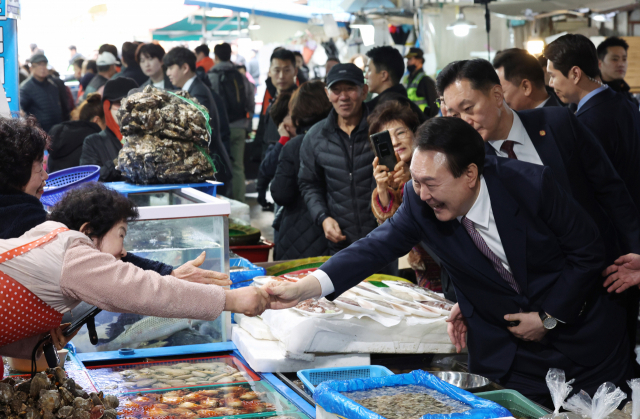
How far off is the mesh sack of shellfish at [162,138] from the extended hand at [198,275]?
0.70 m

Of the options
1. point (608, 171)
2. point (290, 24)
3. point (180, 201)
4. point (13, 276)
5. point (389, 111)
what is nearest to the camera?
point (13, 276)

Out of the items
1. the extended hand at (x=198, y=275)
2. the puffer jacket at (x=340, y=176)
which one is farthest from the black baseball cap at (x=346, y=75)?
the extended hand at (x=198, y=275)

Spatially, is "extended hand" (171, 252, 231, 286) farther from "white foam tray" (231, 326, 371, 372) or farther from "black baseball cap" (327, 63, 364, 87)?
"black baseball cap" (327, 63, 364, 87)

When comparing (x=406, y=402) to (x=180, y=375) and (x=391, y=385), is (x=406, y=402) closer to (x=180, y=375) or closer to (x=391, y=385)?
(x=391, y=385)

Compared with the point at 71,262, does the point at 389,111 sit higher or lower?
higher

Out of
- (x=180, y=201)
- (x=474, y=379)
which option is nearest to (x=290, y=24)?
(x=180, y=201)

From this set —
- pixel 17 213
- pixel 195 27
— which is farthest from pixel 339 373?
pixel 195 27

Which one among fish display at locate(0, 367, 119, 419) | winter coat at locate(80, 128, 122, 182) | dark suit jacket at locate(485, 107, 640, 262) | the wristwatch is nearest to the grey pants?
winter coat at locate(80, 128, 122, 182)

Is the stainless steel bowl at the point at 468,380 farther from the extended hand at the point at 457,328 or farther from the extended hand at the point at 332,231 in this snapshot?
the extended hand at the point at 332,231

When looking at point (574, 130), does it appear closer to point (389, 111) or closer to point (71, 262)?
point (389, 111)

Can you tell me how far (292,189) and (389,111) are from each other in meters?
1.07

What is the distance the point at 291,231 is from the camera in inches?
160

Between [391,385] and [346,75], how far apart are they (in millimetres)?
2267

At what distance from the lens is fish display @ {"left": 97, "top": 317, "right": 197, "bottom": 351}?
245 centimetres
